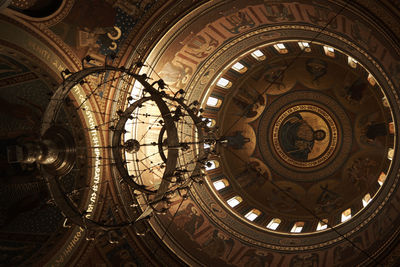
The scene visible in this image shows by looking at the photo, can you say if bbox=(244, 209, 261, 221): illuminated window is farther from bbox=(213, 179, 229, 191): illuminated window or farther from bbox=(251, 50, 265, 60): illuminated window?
bbox=(251, 50, 265, 60): illuminated window

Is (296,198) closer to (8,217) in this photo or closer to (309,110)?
(309,110)

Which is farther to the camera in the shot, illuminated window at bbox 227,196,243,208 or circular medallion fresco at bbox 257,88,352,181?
circular medallion fresco at bbox 257,88,352,181

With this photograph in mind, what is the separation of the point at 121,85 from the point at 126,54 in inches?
33.2

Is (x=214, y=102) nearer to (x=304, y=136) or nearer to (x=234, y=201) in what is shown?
(x=234, y=201)

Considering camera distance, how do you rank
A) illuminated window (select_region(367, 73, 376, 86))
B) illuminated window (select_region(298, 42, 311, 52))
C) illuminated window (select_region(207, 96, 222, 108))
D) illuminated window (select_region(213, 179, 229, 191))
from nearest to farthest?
illuminated window (select_region(367, 73, 376, 86)), illuminated window (select_region(298, 42, 311, 52)), illuminated window (select_region(207, 96, 222, 108)), illuminated window (select_region(213, 179, 229, 191))

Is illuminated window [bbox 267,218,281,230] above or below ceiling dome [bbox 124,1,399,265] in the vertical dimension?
below

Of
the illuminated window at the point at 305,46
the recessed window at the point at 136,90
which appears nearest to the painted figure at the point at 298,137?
the illuminated window at the point at 305,46

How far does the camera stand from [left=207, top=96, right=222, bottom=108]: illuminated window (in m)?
12.9

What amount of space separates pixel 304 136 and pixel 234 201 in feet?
12.7

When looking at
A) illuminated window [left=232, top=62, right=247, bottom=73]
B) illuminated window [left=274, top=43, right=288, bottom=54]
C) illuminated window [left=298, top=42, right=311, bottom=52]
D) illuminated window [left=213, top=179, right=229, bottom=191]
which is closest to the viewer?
illuminated window [left=298, top=42, right=311, bottom=52]

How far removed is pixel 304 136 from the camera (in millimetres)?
14523

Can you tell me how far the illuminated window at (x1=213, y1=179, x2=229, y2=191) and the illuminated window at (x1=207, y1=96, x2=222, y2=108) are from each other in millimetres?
2819

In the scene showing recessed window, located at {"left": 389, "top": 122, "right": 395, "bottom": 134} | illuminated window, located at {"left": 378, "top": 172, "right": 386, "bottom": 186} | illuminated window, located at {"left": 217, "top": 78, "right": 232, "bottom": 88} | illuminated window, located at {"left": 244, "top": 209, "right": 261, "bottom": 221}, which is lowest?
illuminated window, located at {"left": 244, "top": 209, "right": 261, "bottom": 221}

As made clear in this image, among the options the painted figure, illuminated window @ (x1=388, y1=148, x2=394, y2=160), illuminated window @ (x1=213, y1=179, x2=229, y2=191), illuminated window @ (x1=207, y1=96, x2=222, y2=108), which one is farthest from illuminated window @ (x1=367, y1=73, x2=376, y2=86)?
illuminated window @ (x1=213, y1=179, x2=229, y2=191)
